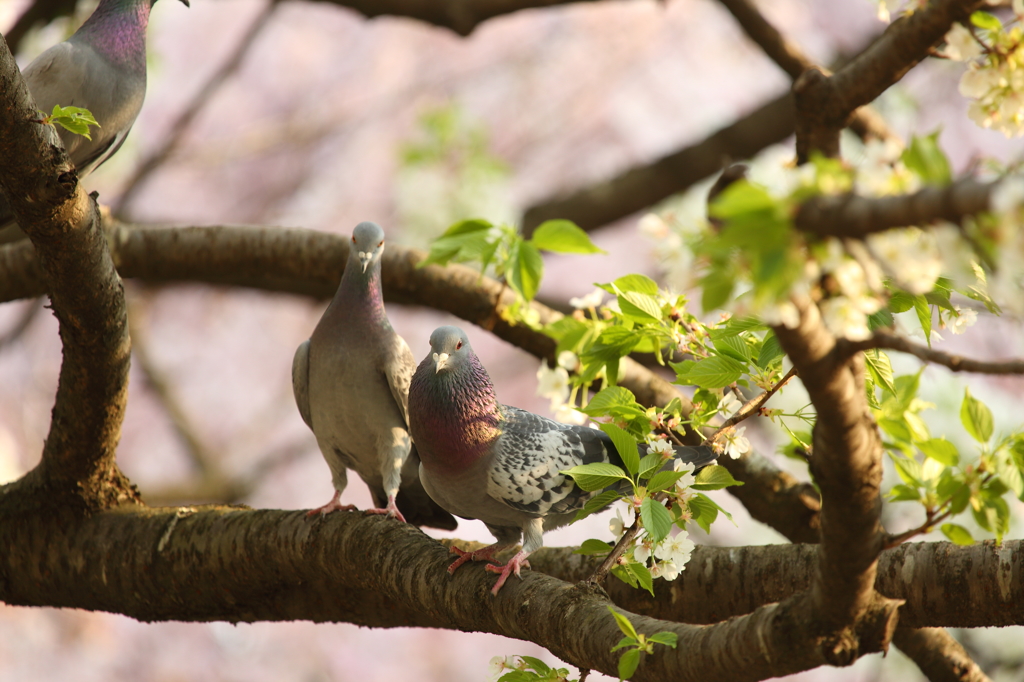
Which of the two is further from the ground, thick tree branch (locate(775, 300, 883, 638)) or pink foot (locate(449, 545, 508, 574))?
thick tree branch (locate(775, 300, 883, 638))

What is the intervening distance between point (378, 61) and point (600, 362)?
27.0ft

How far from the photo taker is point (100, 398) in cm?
A: 226

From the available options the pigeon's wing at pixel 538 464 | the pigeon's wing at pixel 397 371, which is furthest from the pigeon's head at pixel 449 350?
the pigeon's wing at pixel 397 371

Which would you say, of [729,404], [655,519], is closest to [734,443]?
[729,404]

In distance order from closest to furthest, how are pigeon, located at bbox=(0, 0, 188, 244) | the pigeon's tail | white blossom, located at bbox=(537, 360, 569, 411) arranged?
1. the pigeon's tail
2. white blossom, located at bbox=(537, 360, 569, 411)
3. pigeon, located at bbox=(0, 0, 188, 244)

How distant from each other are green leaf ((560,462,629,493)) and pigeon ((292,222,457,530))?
37.3 inches

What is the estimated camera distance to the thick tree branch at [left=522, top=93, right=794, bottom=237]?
4.16 meters

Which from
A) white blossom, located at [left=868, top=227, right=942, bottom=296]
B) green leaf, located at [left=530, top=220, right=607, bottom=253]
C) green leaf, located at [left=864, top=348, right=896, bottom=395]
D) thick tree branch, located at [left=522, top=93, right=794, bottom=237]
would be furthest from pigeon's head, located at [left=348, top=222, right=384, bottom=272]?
thick tree branch, located at [left=522, top=93, right=794, bottom=237]

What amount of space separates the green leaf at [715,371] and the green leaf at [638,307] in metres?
0.13

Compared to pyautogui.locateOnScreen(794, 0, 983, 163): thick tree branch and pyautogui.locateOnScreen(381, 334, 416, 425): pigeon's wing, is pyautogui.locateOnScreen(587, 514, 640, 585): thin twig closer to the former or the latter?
pyautogui.locateOnScreen(794, 0, 983, 163): thick tree branch

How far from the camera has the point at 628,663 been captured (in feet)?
4.32

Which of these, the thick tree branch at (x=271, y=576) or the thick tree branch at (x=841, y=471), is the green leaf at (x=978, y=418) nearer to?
the thick tree branch at (x=841, y=471)

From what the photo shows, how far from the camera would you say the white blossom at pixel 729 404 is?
1784mm

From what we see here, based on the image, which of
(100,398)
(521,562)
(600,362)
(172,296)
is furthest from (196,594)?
(172,296)
